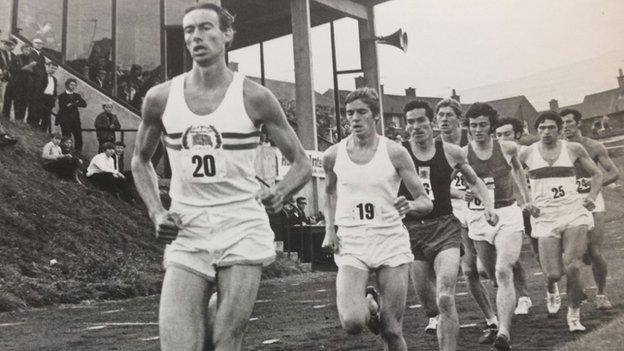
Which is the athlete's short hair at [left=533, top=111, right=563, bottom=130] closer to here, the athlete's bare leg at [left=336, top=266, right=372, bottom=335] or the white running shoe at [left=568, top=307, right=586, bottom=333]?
the white running shoe at [left=568, top=307, right=586, bottom=333]

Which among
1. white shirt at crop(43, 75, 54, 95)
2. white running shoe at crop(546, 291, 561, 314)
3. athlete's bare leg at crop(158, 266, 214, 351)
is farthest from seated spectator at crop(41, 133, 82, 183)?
athlete's bare leg at crop(158, 266, 214, 351)

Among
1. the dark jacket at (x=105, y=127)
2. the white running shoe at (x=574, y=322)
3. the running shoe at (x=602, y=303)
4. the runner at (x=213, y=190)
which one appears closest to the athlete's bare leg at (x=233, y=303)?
the runner at (x=213, y=190)

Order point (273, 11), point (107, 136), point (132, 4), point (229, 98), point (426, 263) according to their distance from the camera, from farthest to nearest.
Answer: point (273, 11) < point (132, 4) < point (107, 136) < point (426, 263) < point (229, 98)

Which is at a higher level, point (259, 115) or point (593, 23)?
point (593, 23)

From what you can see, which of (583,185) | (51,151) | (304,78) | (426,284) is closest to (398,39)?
(304,78)

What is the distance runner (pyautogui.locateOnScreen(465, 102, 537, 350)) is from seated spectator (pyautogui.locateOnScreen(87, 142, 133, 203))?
9.66m

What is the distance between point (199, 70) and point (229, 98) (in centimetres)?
29

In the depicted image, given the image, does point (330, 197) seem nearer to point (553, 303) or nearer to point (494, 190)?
point (494, 190)

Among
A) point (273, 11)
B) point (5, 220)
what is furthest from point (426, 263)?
point (273, 11)

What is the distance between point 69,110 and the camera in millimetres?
16078

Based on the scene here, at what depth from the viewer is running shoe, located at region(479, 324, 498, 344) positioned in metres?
7.23

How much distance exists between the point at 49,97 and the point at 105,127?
139 cm

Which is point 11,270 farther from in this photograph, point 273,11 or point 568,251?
point 273,11

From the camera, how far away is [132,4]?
21.6 metres
